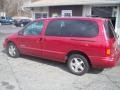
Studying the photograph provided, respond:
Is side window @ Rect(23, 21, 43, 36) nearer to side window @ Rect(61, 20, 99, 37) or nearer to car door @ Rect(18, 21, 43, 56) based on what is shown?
car door @ Rect(18, 21, 43, 56)

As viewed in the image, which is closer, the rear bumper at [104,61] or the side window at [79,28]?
the rear bumper at [104,61]

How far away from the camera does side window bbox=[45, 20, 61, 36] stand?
7541mm

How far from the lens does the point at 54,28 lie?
25.1ft

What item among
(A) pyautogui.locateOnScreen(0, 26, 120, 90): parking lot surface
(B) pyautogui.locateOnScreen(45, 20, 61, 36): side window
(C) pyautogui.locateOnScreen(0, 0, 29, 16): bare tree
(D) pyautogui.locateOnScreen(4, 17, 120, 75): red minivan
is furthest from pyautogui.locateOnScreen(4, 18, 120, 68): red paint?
(C) pyautogui.locateOnScreen(0, 0, 29, 16): bare tree

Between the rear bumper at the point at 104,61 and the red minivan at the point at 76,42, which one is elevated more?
the red minivan at the point at 76,42

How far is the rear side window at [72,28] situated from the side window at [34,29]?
0.41 m

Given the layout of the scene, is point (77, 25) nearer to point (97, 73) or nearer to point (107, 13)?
point (97, 73)

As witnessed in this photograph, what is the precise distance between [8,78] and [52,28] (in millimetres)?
2254

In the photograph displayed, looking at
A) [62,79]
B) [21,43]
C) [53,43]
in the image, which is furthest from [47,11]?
[62,79]

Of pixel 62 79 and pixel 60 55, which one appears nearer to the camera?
pixel 62 79

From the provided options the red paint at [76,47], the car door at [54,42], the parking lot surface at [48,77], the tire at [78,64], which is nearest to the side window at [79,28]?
the red paint at [76,47]

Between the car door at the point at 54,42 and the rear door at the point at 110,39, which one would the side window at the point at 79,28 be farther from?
the rear door at the point at 110,39

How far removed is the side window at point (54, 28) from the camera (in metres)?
7.54

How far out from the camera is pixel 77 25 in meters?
7.14
